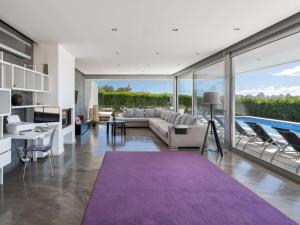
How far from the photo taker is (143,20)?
445 cm

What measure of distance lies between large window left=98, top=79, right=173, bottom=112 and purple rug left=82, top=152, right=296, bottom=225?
10.1 metres

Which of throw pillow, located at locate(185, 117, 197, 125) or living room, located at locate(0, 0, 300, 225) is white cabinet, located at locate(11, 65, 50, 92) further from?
throw pillow, located at locate(185, 117, 197, 125)

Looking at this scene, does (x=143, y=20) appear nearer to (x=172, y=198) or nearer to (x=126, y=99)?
(x=172, y=198)

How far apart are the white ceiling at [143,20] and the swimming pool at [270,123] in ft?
6.12

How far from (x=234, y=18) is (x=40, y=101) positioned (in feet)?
15.5

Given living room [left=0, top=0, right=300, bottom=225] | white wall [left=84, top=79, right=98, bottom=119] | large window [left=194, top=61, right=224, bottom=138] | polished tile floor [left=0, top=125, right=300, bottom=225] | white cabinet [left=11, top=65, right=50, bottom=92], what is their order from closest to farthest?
1. polished tile floor [left=0, top=125, right=300, bottom=225]
2. living room [left=0, top=0, right=300, bottom=225]
3. white cabinet [left=11, top=65, right=50, bottom=92]
4. large window [left=194, top=61, right=224, bottom=138]
5. white wall [left=84, top=79, right=98, bottom=119]

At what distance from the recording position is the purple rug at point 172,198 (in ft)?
9.25

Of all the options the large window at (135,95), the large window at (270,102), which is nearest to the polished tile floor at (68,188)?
the large window at (270,102)

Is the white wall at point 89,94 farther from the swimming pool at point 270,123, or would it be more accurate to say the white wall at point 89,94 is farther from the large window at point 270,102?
the swimming pool at point 270,123

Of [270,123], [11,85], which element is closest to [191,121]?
[270,123]

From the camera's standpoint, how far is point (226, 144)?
22.9 feet

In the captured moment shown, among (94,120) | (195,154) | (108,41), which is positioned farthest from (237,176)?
(94,120)

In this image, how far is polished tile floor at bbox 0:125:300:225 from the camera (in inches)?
116

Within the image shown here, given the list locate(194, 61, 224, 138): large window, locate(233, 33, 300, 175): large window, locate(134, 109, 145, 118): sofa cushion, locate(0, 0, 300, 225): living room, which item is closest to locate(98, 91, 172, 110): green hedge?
locate(134, 109, 145, 118): sofa cushion
